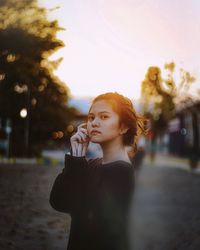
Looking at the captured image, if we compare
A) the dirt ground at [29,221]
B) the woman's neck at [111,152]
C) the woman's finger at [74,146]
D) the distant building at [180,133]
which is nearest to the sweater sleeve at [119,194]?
the woman's neck at [111,152]

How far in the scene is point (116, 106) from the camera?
8.58 ft

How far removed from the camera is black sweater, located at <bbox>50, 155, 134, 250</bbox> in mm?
2447

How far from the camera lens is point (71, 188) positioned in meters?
2.50

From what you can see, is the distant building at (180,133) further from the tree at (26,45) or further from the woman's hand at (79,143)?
the woman's hand at (79,143)

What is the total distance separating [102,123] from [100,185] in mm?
307

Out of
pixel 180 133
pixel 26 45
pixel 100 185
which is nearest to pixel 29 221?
pixel 26 45

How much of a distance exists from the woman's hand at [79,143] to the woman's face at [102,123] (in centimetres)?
3

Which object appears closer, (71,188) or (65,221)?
(71,188)

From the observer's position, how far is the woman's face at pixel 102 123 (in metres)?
2.55

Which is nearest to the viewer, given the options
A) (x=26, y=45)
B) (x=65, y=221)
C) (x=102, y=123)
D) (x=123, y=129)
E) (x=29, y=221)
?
(x=102, y=123)

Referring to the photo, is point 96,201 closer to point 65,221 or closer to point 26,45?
point 65,221

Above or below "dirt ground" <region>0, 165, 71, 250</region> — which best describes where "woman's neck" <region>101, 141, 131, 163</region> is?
above

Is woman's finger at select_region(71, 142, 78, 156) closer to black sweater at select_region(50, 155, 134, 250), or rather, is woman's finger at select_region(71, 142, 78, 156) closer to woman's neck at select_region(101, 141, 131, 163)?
black sweater at select_region(50, 155, 134, 250)

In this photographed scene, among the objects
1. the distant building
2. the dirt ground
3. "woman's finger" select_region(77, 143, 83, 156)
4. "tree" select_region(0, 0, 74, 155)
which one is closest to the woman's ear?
"woman's finger" select_region(77, 143, 83, 156)
